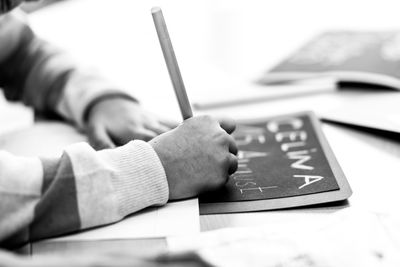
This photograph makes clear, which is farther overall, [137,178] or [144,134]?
[144,134]

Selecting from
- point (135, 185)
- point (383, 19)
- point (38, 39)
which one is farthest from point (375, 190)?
point (383, 19)

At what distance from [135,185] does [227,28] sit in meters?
1.36

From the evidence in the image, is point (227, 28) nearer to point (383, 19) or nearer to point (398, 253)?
point (383, 19)

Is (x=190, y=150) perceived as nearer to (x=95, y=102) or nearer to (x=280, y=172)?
(x=280, y=172)

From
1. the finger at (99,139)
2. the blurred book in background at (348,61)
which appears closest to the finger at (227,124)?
the finger at (99,139)

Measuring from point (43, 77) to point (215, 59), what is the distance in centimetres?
87

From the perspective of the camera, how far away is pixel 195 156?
1.79 feet

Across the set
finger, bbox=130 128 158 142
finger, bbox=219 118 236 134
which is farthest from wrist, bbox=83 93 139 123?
finger, bbox=219 118 236 134

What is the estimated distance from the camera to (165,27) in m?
0.54

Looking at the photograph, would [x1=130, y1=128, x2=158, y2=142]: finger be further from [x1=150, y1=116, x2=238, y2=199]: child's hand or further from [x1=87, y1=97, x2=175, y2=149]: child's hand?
[x1=150, y1=116, x2=238, y2=199]: child's hand

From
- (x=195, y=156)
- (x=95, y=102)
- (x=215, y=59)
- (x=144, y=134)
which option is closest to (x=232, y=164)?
(x=195, y=156)

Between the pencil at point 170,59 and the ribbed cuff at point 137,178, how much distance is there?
Answer: 5cm

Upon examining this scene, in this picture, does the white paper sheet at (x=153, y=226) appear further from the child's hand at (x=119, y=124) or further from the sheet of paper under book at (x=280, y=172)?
the child's hand at (x=119, y=124)

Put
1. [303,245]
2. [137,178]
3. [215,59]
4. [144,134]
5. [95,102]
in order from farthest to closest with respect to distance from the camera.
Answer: [215,59] → [95,102] → [144,134] → [137,178] → [303,245]
